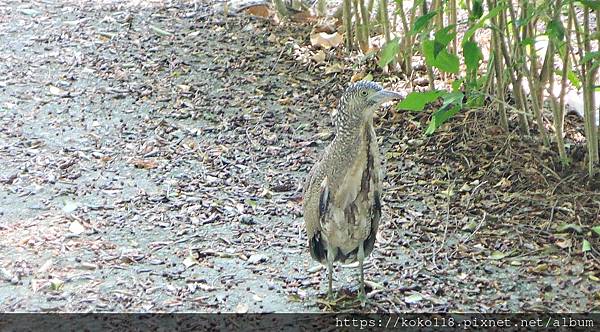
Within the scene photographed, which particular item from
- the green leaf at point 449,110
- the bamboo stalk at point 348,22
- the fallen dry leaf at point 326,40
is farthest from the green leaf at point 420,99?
the fallen dry leaf at point 326,40

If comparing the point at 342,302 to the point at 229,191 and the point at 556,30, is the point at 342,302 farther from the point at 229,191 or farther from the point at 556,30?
the point at 556,30

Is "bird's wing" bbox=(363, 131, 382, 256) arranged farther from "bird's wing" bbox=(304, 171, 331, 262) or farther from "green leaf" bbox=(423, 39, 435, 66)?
"green leaf" bbox=(423, 39, 435, 66)

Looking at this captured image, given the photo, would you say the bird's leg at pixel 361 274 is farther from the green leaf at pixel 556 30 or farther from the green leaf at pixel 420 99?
the green leaf at pixel 556 30

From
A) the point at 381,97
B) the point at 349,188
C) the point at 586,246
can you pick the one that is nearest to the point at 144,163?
the point at 349,188

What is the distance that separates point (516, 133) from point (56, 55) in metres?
4.67

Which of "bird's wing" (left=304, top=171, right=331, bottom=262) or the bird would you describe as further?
"bird's wing" (left=304, top=171, right=331, bottom=262)

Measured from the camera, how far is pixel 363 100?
15.4 feet

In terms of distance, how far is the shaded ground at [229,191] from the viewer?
523 cm

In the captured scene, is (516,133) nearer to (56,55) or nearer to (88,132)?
(88,132)

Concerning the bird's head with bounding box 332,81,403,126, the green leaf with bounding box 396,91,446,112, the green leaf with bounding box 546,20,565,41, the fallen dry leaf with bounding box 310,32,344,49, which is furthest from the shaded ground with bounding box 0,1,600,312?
the green leaf with bounding box 546,20,565,41

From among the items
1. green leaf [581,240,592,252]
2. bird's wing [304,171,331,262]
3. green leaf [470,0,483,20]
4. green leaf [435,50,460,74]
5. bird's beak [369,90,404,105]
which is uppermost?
green leaf [470,0,483,20]

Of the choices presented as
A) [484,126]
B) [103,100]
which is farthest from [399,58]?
[103,100]

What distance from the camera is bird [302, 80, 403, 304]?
4.73 metres

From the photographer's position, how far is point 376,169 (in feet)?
15.8
